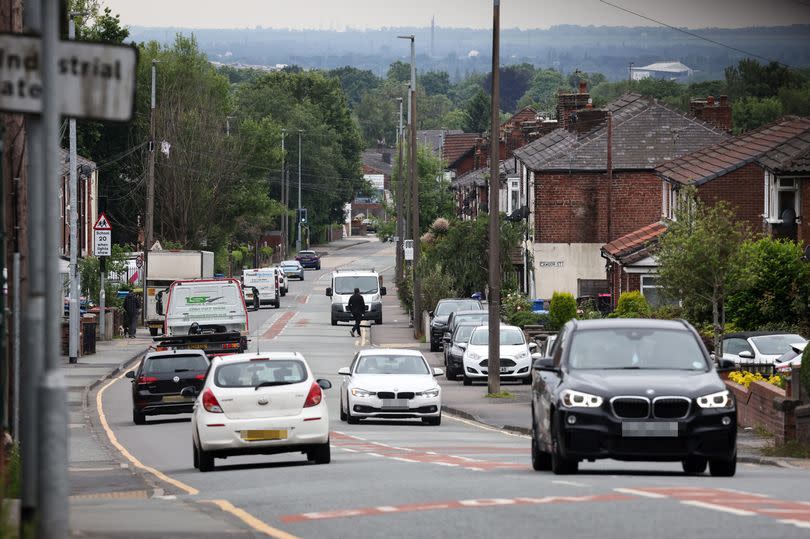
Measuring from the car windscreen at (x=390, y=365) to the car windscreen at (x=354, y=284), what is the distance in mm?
38929

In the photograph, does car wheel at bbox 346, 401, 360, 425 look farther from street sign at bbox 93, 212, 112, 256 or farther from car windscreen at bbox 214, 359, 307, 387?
street sign at bbox 93, 212, 112, 256

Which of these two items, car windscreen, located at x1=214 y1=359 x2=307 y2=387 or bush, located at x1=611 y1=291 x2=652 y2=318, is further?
bush, located at x1=611 y1=291 x2=652 y2=318

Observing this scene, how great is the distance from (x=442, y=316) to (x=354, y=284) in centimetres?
1546

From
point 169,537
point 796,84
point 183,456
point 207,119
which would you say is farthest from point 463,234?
point 796,84

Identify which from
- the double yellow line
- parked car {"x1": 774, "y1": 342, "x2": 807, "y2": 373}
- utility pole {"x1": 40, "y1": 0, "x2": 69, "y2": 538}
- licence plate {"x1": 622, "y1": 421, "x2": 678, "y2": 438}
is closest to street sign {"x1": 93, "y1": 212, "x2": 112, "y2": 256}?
the double yellow line

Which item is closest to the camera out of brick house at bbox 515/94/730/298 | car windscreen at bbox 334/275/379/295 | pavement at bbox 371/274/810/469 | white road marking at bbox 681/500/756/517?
white road marking at bbox 681/500/756/517

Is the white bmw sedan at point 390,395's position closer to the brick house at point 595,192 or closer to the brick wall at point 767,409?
the brick wall at point 767,409

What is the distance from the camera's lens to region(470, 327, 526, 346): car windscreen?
41.1 meters

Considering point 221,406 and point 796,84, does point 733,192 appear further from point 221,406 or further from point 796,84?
point 796,84

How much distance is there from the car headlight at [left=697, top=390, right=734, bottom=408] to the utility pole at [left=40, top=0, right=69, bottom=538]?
845 cm

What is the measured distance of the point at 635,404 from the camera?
15.7 metres

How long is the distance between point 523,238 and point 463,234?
12.4ft

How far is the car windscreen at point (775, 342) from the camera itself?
33.1 m

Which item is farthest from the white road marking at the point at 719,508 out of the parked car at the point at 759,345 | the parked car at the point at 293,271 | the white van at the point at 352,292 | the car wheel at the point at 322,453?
the parked car at the point at 293,271
